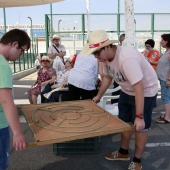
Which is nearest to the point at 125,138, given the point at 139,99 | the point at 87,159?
the point at 87,159

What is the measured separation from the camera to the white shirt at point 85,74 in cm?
400

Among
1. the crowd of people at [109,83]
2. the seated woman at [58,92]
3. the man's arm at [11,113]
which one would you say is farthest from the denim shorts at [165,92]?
the man's arm at [11,113]

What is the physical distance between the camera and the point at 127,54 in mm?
2432

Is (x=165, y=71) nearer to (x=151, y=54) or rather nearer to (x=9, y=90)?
(x=151, y=54)

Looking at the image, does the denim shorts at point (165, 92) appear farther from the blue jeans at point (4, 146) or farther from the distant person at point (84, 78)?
the blue jeans at point (4, 146)

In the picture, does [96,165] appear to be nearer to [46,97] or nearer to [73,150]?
[73,150]

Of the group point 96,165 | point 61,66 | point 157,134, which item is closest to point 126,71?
point 96,165

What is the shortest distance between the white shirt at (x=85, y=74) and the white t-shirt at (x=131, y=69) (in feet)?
3.88

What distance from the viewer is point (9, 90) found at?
1717 mm

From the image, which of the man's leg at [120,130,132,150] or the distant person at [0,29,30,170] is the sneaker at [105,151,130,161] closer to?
the man's leg at [120,130,132,150]

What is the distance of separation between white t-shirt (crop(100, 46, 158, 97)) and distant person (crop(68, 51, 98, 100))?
46.7 inches

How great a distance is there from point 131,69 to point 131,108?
2.61ft

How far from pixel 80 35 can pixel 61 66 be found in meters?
6.75

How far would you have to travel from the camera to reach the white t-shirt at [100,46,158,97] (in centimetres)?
237
